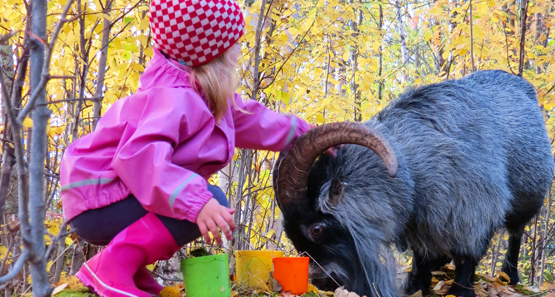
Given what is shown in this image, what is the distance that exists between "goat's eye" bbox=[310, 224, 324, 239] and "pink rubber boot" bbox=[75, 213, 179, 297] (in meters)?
1.21

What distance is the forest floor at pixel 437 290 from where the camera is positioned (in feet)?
9.79

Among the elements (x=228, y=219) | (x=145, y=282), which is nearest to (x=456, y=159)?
(x=228, y=219)

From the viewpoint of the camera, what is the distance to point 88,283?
2877 millimetres

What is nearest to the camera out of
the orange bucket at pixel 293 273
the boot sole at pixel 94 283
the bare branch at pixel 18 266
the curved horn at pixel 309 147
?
the bare branch at pixel 18 266

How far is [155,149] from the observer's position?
2523mm

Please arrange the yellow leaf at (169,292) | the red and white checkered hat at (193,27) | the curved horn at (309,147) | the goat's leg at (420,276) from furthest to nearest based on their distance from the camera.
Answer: the goat's leg at (420,276)
the curved horn at (309,147)
the yellow leaf at (169,292)
the red and white checkered hat at (193,27)

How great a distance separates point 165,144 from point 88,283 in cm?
92

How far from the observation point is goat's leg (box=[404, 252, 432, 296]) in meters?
4.65

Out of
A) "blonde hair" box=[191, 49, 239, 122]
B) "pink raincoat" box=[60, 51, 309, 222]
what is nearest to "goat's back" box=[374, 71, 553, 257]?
"blonde hair" box=[191, 49, 239, 122]

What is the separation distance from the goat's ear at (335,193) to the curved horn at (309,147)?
19cm

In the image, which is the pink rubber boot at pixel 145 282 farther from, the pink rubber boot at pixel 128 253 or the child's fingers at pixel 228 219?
the child's fingers at pixel 228 219

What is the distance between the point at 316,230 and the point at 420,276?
1.47 meters

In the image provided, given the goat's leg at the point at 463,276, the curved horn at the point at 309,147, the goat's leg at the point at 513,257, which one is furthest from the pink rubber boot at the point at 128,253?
the goat's leg at the point at 513,257

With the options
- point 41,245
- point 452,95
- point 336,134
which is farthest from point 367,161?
point 41,245
